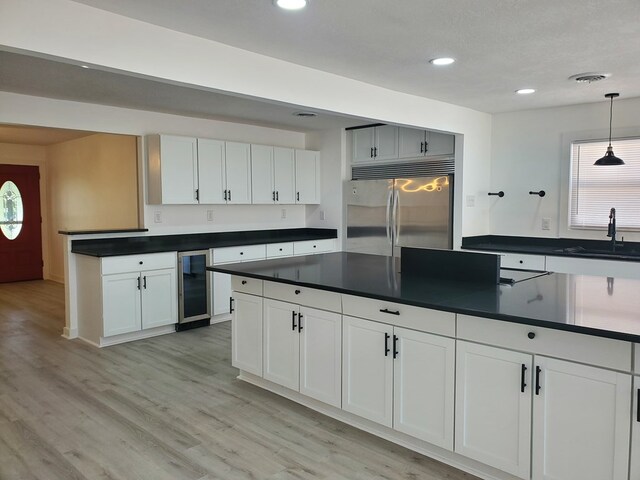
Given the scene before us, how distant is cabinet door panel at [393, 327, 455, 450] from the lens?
2387 mm

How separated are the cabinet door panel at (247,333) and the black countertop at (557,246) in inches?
108

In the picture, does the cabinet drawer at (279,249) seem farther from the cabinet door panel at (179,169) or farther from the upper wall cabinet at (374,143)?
the upper wall cabinet at (374,143)

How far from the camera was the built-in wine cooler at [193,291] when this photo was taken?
16.5 ft

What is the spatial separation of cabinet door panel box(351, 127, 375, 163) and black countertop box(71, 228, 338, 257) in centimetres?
104

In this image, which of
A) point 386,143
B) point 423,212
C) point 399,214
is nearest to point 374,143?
point 386,143

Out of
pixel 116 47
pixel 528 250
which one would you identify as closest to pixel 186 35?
pixel 116 47

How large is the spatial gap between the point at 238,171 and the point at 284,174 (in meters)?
0.73

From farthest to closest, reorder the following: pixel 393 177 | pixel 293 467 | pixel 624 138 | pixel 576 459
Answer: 1. pixel 393 177
2. pixel 624 138
3. pixel 293 467
4. pixel 576 459

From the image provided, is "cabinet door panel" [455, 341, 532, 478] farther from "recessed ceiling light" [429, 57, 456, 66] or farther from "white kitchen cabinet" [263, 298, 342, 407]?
"recessed ceiling light" [429, 57, 456, 66]

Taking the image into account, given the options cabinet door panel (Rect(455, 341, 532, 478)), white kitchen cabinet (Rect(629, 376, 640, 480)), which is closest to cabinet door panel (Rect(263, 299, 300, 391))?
cabinet door panel (Rect(455, 341, 532, 478))

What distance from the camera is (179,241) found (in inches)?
219

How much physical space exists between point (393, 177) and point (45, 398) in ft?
13.7

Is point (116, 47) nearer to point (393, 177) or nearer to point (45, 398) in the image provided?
point (45, 398)

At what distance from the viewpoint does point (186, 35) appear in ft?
9.43
